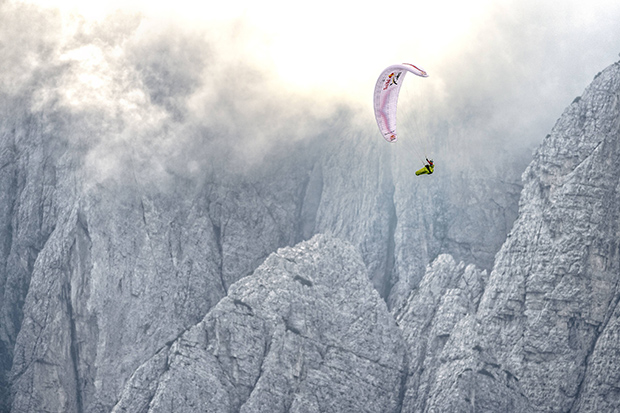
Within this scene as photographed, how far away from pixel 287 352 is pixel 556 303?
2853cm

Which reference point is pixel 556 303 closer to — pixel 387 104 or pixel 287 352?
pixel 287 352

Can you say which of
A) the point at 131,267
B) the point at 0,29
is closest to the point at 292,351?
the point at 131,267

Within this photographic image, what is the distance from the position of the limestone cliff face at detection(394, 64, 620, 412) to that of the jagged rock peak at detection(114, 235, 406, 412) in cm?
581

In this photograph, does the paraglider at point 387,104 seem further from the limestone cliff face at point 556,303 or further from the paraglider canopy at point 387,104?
the limestone cliff face at point 556,303

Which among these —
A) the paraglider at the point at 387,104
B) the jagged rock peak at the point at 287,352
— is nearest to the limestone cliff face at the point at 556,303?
the jagged rock peak at the point at 287,352

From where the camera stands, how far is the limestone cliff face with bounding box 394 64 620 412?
381 ft

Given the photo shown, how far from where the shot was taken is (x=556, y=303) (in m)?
119

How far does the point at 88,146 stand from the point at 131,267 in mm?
17248

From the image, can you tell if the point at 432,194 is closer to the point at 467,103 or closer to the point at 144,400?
the point at 467,103

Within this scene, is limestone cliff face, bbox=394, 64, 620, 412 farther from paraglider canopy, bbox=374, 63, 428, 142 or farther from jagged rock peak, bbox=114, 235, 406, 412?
paraglider canopy, bbox=374, 63, 428, 142

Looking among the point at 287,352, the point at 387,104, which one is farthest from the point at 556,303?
the point at 387,104

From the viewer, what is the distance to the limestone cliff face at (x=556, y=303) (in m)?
116

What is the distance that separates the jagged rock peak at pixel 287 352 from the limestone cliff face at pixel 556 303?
5814 mm

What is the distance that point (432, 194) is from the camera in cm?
13838
